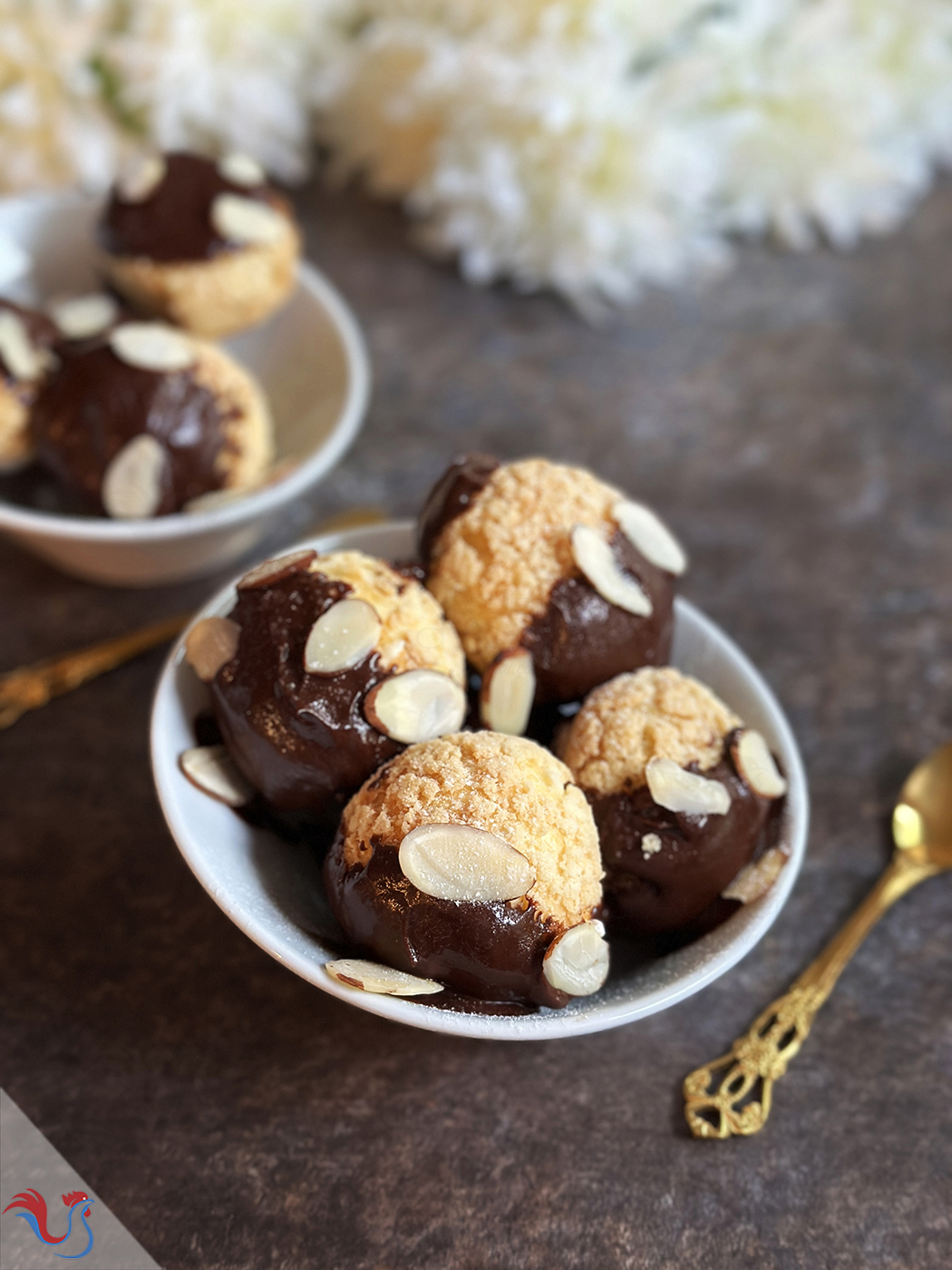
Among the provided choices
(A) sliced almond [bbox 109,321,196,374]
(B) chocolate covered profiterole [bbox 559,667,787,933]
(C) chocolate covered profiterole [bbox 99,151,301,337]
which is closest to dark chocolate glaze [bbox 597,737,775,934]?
(B) chocolate covered profiterole [bbox 559,667,787,933]

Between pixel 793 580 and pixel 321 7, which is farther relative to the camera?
pixel 321 7

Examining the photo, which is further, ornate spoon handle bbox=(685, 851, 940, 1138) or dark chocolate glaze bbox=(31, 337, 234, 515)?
dark chocolate glaze bbox=(31, 337, 234, 515)

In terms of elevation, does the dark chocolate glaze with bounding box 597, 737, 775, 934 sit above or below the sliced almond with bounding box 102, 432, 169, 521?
below

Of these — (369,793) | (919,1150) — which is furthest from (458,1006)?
(919,1150)

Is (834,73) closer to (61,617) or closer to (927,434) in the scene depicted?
(927,434)

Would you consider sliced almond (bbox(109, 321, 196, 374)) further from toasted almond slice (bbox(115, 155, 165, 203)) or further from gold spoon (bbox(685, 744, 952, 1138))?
gold spoon (bbox(685, 744, 952, 1138))
